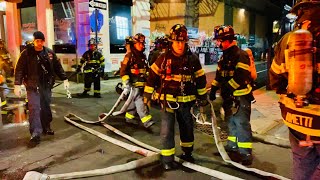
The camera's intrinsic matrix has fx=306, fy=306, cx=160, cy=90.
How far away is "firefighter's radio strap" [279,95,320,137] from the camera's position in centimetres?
219

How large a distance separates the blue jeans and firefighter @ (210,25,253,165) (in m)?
1.85

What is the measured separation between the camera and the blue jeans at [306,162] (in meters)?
2.31

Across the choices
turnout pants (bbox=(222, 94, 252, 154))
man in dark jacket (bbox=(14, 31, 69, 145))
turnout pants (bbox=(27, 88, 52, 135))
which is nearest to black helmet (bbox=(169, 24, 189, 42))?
turnout pants (bbox=(222, 94, 252, 154))

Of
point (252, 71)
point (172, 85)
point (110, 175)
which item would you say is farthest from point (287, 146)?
point (110, 175)

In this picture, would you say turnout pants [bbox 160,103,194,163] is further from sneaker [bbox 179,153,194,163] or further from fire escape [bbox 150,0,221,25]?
fire escape [bbox 150,0,221,25]

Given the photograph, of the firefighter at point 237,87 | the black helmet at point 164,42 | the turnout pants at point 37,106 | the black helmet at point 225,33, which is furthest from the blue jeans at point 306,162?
the black helmet at point 164,42

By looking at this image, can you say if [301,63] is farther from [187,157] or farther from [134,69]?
[134,69]

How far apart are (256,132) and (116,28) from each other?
1084 cm

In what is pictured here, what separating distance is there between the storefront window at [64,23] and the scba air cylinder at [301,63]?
1300cm

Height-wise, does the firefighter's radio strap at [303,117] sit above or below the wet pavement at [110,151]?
above

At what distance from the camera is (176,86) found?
4.08m

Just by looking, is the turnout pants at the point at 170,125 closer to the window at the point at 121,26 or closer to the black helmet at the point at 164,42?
the black helmet at the point at 164,42

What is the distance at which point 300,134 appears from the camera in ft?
7.60

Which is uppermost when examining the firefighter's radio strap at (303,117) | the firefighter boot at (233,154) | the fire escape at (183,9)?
the fire escape at (183,9)
